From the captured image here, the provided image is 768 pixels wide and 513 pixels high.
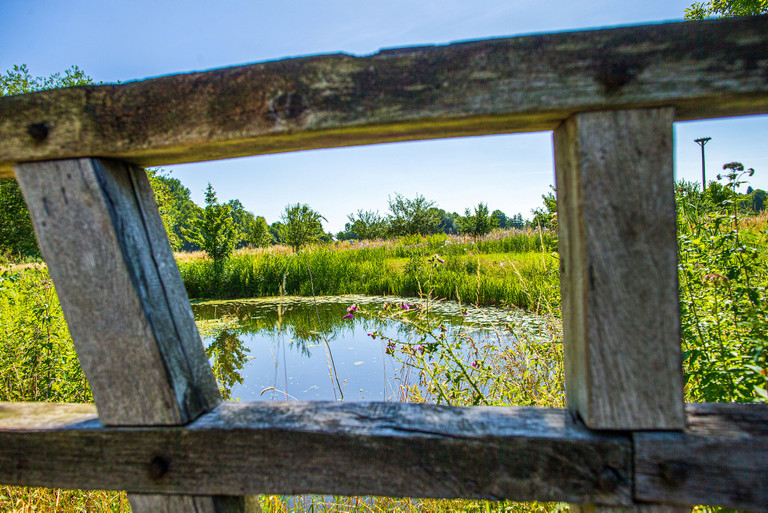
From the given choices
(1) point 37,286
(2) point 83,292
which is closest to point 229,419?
(2) point 83,292

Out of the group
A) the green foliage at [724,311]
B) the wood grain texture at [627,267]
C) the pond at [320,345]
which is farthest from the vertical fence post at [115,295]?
the pond at [320,345]

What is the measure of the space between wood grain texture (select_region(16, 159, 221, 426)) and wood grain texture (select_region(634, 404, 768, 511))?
80 cm

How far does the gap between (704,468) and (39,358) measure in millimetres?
3909

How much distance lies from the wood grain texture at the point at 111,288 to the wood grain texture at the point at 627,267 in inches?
29.1

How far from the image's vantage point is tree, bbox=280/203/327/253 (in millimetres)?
16312

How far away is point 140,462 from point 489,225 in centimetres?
2175

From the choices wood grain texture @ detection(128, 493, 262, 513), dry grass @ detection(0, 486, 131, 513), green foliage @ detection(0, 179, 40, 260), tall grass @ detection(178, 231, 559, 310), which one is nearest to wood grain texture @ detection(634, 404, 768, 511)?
wood grain texture @ detection(128, 493, 262, 513)

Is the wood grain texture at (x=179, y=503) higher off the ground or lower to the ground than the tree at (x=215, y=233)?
lower

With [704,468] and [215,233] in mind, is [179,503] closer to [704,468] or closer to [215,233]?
[704,468]

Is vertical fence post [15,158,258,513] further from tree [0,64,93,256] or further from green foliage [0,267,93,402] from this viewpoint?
tree [0,64,93,256]

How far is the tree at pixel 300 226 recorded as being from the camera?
1631cm

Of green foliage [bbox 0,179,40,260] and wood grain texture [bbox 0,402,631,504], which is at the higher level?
green foliage [bbox 0,179,40,260]

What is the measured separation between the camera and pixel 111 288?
733mm

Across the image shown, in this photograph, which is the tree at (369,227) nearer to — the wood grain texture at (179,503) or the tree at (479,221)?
the tree at (479,221)
